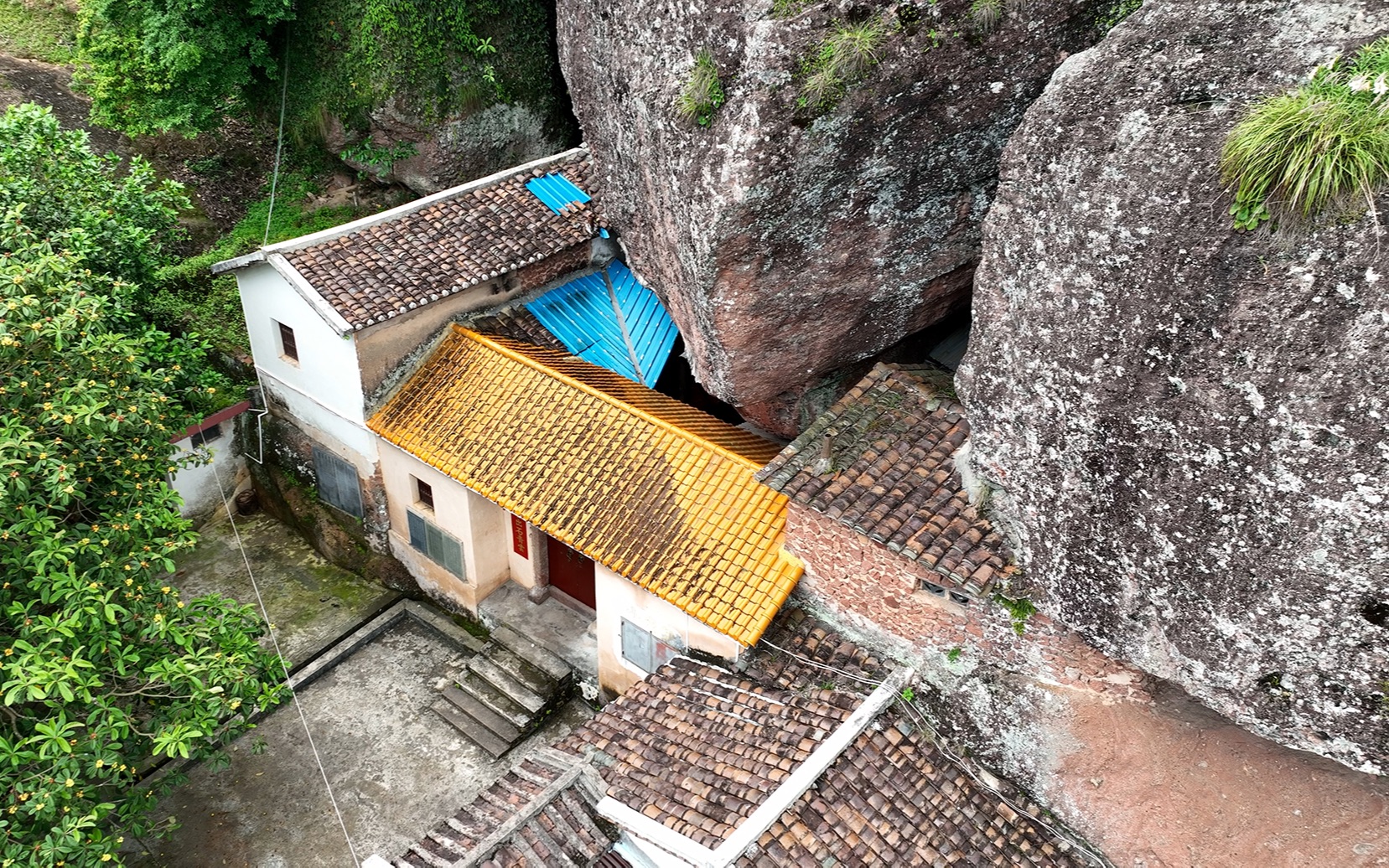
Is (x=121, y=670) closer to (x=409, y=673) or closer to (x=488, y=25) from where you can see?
(x=409, y=673)

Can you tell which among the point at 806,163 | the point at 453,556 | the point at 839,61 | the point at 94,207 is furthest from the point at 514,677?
the point at 839,61

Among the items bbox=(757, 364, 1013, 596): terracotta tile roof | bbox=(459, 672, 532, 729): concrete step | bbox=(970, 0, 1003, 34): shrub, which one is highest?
bbox=(970, 0, 1003, 34): shrub

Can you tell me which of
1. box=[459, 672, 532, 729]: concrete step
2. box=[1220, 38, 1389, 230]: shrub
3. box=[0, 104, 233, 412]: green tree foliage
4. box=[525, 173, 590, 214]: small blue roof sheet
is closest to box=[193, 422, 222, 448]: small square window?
box=[0, 104, 233, 412]: green tree foliage

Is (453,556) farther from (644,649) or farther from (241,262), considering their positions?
(241,262)

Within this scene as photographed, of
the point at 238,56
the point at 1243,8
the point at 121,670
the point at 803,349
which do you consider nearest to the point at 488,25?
the point at 238,56

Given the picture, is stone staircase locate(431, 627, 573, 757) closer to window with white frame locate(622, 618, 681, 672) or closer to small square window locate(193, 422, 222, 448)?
window with white frame locate(622, 618, 681, 672)
